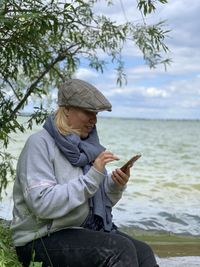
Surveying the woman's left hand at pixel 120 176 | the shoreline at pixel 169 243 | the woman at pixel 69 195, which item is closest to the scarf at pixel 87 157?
the woman at pixel 69 195

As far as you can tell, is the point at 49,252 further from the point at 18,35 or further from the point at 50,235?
the point at 18,35

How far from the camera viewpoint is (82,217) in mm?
3154

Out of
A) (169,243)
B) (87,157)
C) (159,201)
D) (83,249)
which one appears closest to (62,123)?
(87,157)

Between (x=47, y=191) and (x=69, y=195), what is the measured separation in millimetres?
117

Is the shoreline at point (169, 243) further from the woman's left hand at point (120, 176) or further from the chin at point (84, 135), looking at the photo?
the chin at point (84, 135)

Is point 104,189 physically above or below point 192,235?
above

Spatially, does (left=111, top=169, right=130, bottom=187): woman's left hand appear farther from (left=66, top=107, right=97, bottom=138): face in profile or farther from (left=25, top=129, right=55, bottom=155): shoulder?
(left=25, top=129, right=55, bottom=155): shoulder

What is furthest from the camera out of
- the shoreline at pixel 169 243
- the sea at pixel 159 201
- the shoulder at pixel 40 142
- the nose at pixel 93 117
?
the sea at pixel 159 201

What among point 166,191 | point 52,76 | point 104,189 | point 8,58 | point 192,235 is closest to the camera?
point 104,189

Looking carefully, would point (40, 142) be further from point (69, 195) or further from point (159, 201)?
point (159, 201)

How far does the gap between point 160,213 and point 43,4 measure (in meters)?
8.17

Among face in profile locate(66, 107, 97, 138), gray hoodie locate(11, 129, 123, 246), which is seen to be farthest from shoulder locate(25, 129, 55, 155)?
face in profile locate(66, 107, 97, 138)

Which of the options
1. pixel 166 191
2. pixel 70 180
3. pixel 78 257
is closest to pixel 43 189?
pixel 70 180

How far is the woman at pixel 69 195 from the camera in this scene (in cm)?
303
